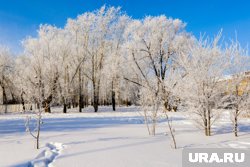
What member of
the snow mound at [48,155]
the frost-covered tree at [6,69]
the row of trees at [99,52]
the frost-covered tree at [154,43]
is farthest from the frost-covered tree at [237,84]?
the frost-covered tree at [6,69]

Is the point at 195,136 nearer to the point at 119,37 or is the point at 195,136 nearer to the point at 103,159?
the point at 103,159

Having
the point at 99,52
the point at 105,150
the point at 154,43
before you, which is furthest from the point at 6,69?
the point at 105,150

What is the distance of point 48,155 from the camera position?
8781 mm

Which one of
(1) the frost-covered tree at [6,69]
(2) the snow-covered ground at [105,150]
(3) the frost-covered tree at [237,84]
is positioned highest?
(1) the frost-covered tree at [6,69]

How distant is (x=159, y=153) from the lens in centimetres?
903

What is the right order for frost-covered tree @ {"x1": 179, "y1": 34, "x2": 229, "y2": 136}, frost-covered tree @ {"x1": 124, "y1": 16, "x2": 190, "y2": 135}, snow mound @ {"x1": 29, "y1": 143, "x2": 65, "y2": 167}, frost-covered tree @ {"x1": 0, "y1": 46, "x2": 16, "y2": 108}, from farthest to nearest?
frost-covered tree @ {"x1": 0, "y1": 46, "x2": 16, "y2": 108} < frost-covered tree @ {"x1": 124, "y1": 16, "x2": 190, "y2": 135} < frost-covered tree @ {"x1": 179, "y1": 34, "x2": 229, "y2": 136} < snow mound @ {"x1": 29, "y1": 143, "x2": 65, "y2": 167}

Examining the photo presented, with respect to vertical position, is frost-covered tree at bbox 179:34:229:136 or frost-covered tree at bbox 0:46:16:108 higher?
frost-covered tree at bbox 0:46:16:108

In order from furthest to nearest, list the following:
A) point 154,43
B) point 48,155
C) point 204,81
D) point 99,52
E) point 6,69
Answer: point 6,69
point 99,52
point 154,43
point 204,81
point 48,155

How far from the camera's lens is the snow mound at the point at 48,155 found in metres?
7.73

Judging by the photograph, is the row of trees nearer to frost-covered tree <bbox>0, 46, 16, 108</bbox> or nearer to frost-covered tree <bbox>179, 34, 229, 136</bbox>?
frost-covered tree <bbox>0, 46, 16, 108</bbox>

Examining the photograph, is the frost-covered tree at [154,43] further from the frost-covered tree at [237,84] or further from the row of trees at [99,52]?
the frost-covered tree at [237,84]

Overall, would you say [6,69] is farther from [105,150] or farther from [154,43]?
[105,150]

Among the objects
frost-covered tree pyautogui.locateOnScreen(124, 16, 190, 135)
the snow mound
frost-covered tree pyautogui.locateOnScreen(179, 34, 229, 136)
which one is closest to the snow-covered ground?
the snow mound

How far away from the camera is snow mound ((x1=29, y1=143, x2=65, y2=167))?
773 cm
